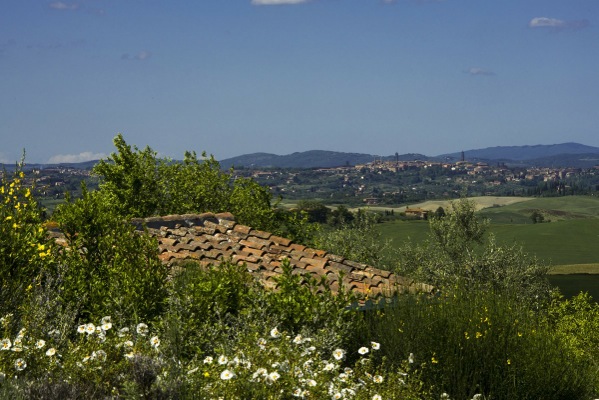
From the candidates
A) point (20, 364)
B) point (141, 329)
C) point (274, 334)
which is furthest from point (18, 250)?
point (274, 334)

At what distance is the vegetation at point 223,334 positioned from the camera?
7.86m

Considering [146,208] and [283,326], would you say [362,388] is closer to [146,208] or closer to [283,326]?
[283,326]

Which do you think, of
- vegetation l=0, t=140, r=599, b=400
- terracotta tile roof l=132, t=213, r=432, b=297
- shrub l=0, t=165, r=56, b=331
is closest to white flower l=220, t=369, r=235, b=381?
vegetation l=0, t=140, r=599, b=400

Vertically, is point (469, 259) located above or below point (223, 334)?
below

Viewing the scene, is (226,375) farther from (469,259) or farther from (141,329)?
(469,259)

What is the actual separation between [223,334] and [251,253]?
659cm

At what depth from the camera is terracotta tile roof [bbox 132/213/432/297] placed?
14.9m

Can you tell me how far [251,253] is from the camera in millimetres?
16594

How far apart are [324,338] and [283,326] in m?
1.42

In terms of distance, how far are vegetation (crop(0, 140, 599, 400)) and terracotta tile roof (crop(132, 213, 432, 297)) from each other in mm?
1713

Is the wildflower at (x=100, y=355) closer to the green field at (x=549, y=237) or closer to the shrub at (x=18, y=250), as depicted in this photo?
the shrub at (x=18, y=250)

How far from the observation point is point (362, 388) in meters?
9.23

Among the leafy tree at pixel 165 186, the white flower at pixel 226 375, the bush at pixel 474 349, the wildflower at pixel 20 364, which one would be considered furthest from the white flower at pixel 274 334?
the leafy tree at pixel 165 186

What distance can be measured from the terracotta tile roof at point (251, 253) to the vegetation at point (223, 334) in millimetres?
1713
